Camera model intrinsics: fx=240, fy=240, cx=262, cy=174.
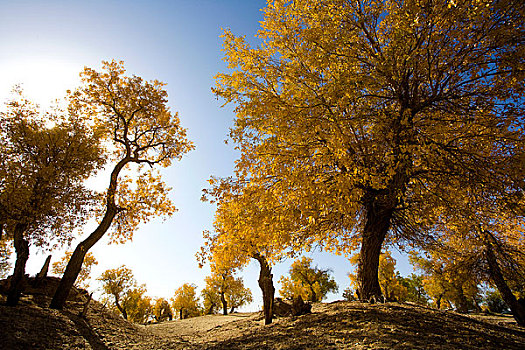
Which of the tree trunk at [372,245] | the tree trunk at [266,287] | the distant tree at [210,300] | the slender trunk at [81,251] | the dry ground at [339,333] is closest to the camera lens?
the dry ground at [339,333]

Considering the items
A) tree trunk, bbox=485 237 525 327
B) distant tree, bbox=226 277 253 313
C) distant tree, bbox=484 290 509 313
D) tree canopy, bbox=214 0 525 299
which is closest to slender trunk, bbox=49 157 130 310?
tree canopy, bbox=214 0 525 299

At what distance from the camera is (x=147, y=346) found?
895 cm

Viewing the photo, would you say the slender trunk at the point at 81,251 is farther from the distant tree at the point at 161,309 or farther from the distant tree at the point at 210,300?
the distant tree at the point at 161,309

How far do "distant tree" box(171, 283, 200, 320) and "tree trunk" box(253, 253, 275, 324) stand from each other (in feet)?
121

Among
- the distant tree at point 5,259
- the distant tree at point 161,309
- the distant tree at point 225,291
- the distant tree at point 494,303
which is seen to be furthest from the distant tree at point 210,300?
the distant tree at point 494,303

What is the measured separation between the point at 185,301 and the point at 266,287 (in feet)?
123

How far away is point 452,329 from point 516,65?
6.09 meters

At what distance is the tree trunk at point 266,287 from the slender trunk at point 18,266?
8934 millimetres

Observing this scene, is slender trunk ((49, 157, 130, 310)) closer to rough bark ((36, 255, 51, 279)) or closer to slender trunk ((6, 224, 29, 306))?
slender trunk ((6, 224, 29, 306))

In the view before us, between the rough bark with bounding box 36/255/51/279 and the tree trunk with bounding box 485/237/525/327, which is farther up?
the rough bark with bounding box 36/255/51/279

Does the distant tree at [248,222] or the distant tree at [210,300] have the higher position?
the distant tree at [248,222]

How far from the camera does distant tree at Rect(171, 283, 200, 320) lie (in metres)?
41.6

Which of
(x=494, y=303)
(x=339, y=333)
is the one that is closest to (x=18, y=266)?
(x=339, y=333)

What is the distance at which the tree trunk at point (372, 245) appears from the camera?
8.16m
